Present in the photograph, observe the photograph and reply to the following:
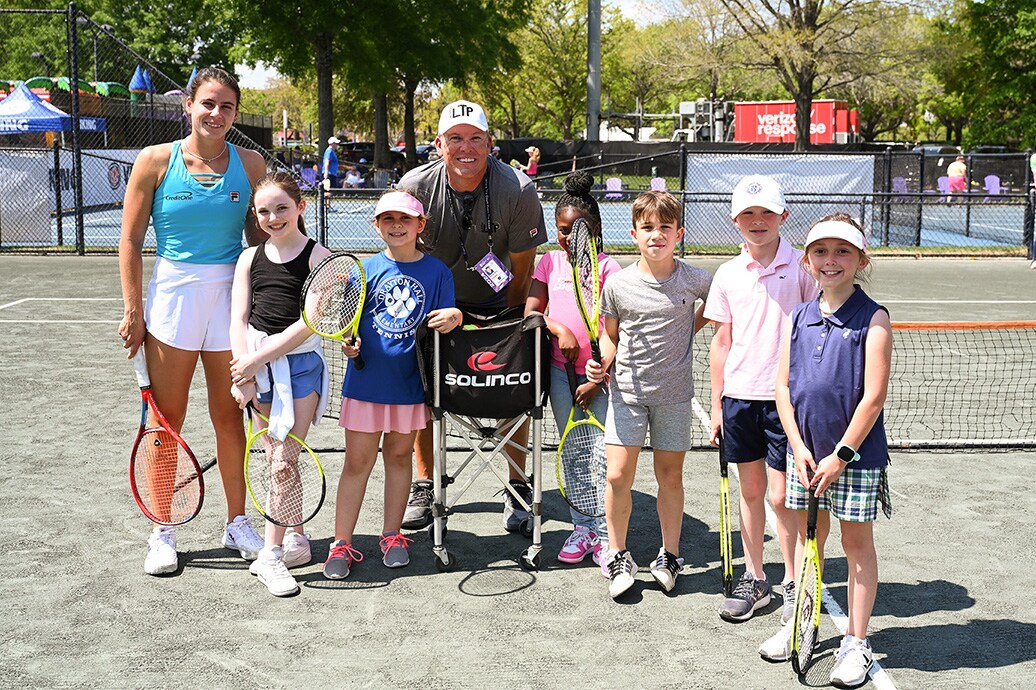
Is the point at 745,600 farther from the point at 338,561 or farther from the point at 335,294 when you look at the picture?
the point at 335,294

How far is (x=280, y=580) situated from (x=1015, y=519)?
3.80 metres

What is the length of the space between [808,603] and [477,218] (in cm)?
243

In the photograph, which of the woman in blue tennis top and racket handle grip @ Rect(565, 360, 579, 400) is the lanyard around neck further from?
the woman in blue tennis top

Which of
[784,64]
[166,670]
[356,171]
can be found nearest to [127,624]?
[166,670]

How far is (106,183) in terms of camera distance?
24016 millimetres

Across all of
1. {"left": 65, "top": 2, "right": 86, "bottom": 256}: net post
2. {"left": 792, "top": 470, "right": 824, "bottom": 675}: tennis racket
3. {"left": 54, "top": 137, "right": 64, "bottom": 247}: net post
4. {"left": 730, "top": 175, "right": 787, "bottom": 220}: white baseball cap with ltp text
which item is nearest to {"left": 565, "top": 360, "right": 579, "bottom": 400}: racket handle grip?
{"left": 730, "top": 175, "right": 787, "bottom": 220}: white baseball cap with ltp text

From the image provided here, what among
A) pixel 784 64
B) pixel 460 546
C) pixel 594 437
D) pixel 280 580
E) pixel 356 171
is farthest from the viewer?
pixel 784 64

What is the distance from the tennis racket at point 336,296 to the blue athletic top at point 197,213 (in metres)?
0.58

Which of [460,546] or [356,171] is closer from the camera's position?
[460,546]

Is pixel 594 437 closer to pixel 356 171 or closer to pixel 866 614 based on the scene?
pixel 866 614

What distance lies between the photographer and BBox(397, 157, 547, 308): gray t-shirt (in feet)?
17.4

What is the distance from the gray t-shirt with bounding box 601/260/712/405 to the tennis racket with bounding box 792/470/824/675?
3.18 ft

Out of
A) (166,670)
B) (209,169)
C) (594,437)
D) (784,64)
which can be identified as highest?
(784,64)

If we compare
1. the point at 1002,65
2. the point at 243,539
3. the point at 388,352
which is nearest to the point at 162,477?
the point at 243,539
